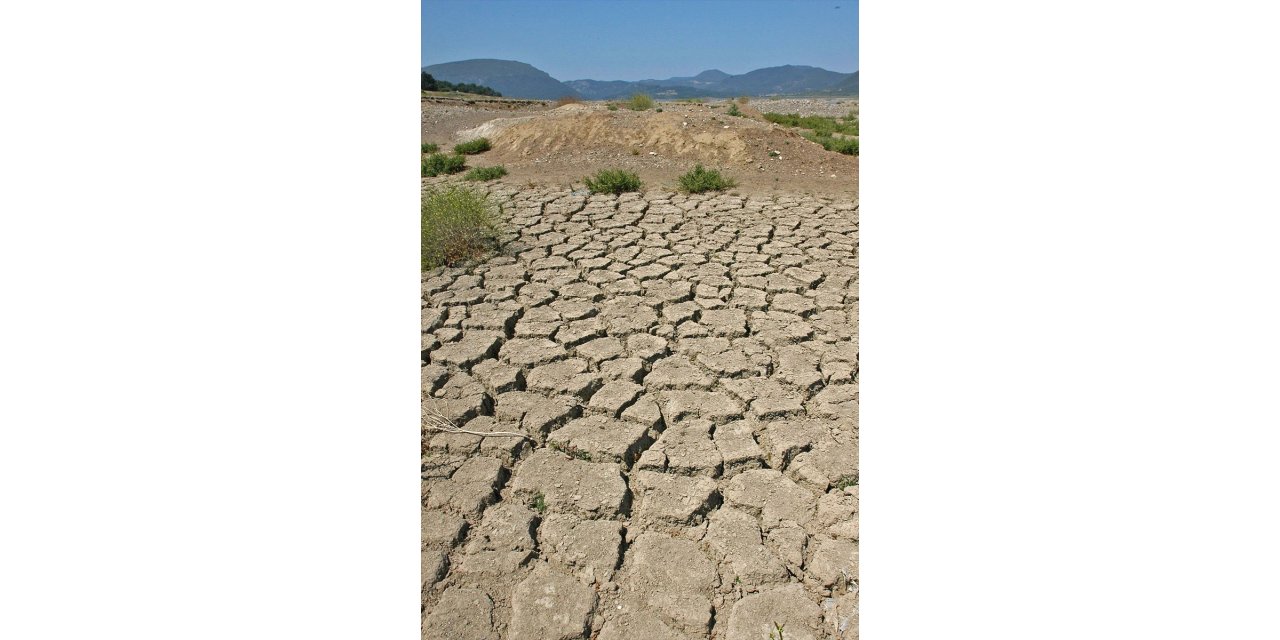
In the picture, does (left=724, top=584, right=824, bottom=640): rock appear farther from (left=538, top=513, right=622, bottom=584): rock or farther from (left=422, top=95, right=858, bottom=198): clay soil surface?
(left=422, top=95, right=858, bottom=198): clay soil surface

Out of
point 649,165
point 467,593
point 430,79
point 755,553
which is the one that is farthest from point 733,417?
point 430,79

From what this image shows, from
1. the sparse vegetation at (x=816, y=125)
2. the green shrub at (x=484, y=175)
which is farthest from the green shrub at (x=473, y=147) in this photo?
the sparse vegetation at (x=816, y=125)

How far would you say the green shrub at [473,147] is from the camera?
9.61 metres

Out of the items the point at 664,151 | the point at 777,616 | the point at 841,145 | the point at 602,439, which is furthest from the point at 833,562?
the point at 841,145

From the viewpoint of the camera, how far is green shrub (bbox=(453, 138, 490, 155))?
9609 mm

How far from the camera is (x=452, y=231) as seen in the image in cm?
426

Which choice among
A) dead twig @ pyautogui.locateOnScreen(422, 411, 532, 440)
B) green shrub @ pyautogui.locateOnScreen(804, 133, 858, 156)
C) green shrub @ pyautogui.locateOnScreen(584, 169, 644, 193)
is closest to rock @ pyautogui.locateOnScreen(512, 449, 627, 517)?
dead twig @ pyautogui.locateOnScreen(422, 411, 532, 440)

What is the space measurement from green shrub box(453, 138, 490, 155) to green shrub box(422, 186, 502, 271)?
17.3 feet

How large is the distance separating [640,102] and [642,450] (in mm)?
11720

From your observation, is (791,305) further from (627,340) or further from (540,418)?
(540,418)

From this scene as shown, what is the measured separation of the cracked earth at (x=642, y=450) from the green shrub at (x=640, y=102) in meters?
9.24

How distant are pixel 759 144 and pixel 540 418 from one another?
6240 millimetres

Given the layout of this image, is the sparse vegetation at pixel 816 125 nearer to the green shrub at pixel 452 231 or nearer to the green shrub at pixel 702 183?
the green shrub at pixel 702 183

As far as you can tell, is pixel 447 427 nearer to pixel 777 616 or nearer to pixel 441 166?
pixel 777 616
